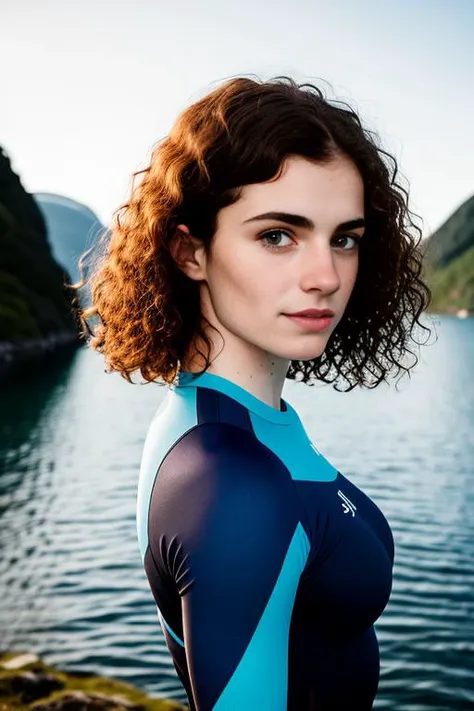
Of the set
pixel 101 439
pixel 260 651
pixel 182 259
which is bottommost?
pixel 101 439

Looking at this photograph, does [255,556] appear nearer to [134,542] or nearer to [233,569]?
[233,569]

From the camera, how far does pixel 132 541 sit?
21.8 meters

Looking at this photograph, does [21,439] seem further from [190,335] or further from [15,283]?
[15,283]

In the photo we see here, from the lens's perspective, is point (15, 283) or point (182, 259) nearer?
point (182, 259)

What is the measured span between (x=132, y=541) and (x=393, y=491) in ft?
34.0

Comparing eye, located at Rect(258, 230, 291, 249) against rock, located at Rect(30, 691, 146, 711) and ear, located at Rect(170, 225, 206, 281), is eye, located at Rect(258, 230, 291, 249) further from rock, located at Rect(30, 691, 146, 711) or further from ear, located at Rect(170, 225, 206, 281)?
rock, located at Rect(30, 691, 146, 711)

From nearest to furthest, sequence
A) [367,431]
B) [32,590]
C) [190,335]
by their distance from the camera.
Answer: [190,335] < [32,590] < [367,431]

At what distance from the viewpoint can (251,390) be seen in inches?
91.1

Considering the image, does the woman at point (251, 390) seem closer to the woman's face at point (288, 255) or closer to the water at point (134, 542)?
the woman's face at point (288, 255)

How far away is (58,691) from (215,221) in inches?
465

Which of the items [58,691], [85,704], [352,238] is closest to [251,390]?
[352,238]

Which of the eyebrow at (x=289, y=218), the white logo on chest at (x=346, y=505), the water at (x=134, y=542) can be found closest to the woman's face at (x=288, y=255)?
the eyebrow at (x=289, y=218)

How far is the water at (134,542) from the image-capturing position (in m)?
15.4

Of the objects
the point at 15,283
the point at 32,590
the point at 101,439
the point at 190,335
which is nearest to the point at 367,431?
the point at 101,439
